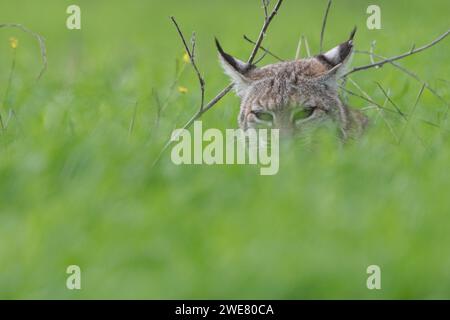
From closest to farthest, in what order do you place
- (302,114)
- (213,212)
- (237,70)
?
(213,212), (302,114), (237,70)

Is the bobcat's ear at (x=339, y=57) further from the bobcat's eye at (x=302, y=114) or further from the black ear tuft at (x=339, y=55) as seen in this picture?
the bobcat's eye at (x=302, y=114)

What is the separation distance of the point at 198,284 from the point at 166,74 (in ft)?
25.9

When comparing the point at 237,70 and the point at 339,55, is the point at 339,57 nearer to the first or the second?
the point at 339,55

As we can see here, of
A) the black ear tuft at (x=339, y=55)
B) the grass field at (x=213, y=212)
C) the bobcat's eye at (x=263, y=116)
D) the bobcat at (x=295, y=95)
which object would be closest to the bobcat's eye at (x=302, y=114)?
the bobcat at (x=295, y=95)

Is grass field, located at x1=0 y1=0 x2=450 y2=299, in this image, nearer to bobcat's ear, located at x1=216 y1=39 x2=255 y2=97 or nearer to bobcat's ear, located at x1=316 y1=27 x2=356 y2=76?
bobcat's ear, located at x1=216 y1=39 x2=255 y2=97

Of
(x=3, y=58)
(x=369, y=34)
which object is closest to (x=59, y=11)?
(x=3, y=58)

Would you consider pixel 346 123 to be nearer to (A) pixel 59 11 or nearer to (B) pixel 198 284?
(B) pixel 198 284

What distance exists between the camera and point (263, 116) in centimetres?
722

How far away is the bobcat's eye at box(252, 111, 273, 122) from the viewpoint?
7.17 m

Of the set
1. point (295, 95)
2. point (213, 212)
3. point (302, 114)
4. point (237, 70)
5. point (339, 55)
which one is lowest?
point (213, 212)

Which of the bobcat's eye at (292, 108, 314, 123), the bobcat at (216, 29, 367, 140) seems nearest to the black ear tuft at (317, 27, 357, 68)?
the bobcat at (216, 29, 367, 140)

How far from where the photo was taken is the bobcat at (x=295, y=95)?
712 centimetres

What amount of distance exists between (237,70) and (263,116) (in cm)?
47

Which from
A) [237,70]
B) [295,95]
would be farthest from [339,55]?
[237,70]
